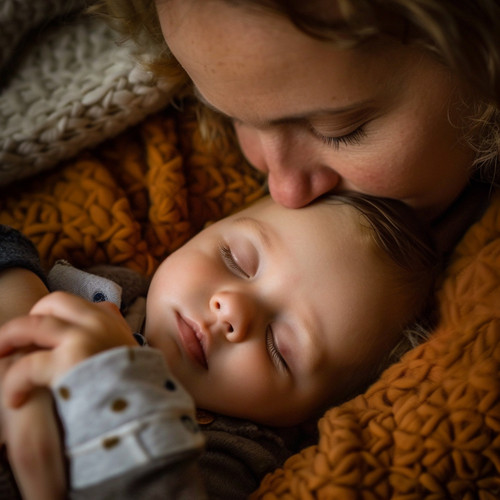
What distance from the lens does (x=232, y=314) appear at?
1.01 m

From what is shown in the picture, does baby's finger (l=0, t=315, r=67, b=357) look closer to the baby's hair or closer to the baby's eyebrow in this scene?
the baby's eyebrow

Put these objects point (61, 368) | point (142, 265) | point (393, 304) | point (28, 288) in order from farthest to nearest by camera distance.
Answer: point (142, 265)
point (393, 304)
point (28, 288)
point (61, 368)

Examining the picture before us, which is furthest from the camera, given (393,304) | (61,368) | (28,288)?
(393,304)

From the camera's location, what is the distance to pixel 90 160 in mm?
1328

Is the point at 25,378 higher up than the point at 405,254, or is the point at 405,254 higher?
the point at 25,378

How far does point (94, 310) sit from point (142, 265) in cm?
52

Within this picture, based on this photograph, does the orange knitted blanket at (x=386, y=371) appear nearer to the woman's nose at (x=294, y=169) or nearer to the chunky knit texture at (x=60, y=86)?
the chunky knit texture at (x=60, y=86)

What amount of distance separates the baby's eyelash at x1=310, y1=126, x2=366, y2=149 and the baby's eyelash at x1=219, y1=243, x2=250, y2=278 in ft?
0.94

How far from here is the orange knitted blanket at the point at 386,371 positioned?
2.75 ft

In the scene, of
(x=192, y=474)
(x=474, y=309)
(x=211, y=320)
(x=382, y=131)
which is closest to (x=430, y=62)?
(x=382, y=131)

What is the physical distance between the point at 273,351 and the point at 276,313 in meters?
0.07

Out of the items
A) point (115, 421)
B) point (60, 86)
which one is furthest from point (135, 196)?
point (115, 421)

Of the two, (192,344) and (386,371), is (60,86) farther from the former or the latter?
(386,371)

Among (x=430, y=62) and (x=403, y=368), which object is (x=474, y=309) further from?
(x=430, y=62)
